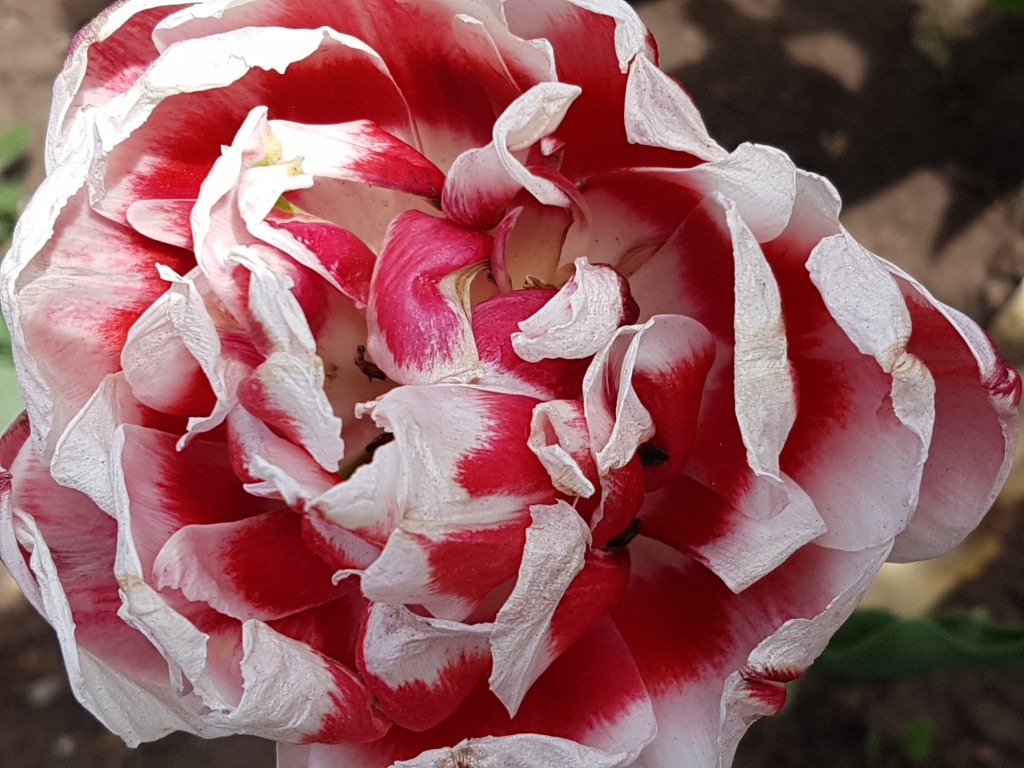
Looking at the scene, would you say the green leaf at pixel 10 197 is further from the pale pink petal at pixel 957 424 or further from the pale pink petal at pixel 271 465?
the pale pink petal at pixel 957 424

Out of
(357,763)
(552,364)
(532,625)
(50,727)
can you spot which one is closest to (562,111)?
(552,364)

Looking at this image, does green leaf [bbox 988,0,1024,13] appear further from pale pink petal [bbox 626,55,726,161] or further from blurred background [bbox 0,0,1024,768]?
pale pink petal [bbox 626,55,726,161]

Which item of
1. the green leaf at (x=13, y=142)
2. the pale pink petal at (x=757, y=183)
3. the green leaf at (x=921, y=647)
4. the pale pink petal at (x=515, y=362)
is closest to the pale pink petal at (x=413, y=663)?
the pale pink petal at (x=515, y=362)

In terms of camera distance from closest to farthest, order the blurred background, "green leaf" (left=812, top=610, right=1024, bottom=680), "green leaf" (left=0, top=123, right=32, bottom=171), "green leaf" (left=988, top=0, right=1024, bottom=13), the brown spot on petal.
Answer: the brown spot on petal
"green leaf" (left=812, top=610, right=1024, bottom=680)
"green leaf" (left=988, top=0, right=1024, bottom=13)
the blurred background
"green leaf" (left=0, top=123, right=32, bottom=171)

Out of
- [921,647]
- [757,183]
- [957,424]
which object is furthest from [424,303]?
[921,647]

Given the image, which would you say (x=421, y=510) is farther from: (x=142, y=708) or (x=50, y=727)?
(x=50, y=727)

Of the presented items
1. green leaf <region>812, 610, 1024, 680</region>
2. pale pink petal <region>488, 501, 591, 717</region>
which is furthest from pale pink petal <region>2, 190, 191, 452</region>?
green leaf <region>812, 610, 1024, 680</region>
